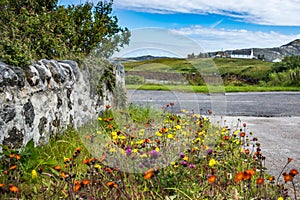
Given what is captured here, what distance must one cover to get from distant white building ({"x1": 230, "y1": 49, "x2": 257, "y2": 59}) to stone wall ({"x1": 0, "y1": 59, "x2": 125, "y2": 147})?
24568 millimetres

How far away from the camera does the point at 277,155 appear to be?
5223 mm

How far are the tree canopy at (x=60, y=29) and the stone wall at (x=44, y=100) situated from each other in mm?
787

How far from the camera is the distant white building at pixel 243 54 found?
3025cm

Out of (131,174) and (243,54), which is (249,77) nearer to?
(243,54)

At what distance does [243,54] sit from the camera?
100.0 feet

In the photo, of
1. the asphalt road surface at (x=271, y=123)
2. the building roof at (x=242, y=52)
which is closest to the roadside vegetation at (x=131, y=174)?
the asphalt road surface at (x=271, y=123)

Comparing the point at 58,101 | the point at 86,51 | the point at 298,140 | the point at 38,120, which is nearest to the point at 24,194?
the point at 38,120

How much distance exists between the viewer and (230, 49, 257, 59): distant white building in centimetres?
3025

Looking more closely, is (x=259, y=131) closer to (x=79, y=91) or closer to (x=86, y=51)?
(x=79, y=91)

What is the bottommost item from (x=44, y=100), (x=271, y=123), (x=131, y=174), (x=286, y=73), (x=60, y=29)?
(x=271, y=123)

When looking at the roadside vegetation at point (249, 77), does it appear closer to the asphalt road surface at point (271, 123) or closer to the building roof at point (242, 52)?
the building roof at point (242, 52)

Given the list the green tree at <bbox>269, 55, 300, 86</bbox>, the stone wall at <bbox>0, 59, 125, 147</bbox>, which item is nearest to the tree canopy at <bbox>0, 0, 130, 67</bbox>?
the stone wall at <bbox>0, 59, 125, 147</bbox>

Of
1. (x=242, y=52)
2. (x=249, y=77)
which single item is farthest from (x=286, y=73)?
(x=242, y=52)

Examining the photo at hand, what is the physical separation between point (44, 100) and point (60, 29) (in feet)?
12.9
